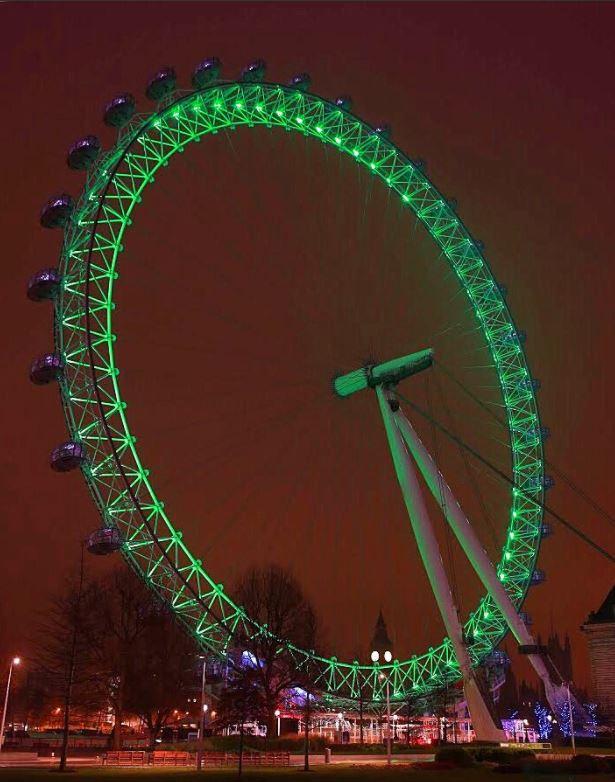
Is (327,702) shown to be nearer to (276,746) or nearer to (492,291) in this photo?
(276,746)

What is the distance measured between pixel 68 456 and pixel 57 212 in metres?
11.1

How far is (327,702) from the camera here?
5638 centimetres

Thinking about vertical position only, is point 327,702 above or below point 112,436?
below

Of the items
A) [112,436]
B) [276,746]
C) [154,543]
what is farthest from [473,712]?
[112,436]

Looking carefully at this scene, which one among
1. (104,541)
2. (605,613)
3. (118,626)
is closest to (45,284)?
(104,541)

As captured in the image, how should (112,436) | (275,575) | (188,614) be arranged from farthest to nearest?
1. (275,575)
2. (188,614)
3. (112,436)

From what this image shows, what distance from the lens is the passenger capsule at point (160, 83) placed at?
136ft

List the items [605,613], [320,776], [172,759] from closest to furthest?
1. [320,776]
2. [172,759]
3. [605,613]

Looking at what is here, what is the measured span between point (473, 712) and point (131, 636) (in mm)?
25441

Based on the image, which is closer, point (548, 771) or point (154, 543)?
point (548, 771)

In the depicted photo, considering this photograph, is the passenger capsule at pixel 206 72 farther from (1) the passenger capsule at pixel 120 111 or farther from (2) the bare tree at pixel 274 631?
(2) the bare tree at pixel 274 631

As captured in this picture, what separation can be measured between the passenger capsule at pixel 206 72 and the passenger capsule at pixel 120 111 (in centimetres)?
374

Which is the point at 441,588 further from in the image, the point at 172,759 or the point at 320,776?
the point at 320,776

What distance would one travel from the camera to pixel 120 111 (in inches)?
1603
